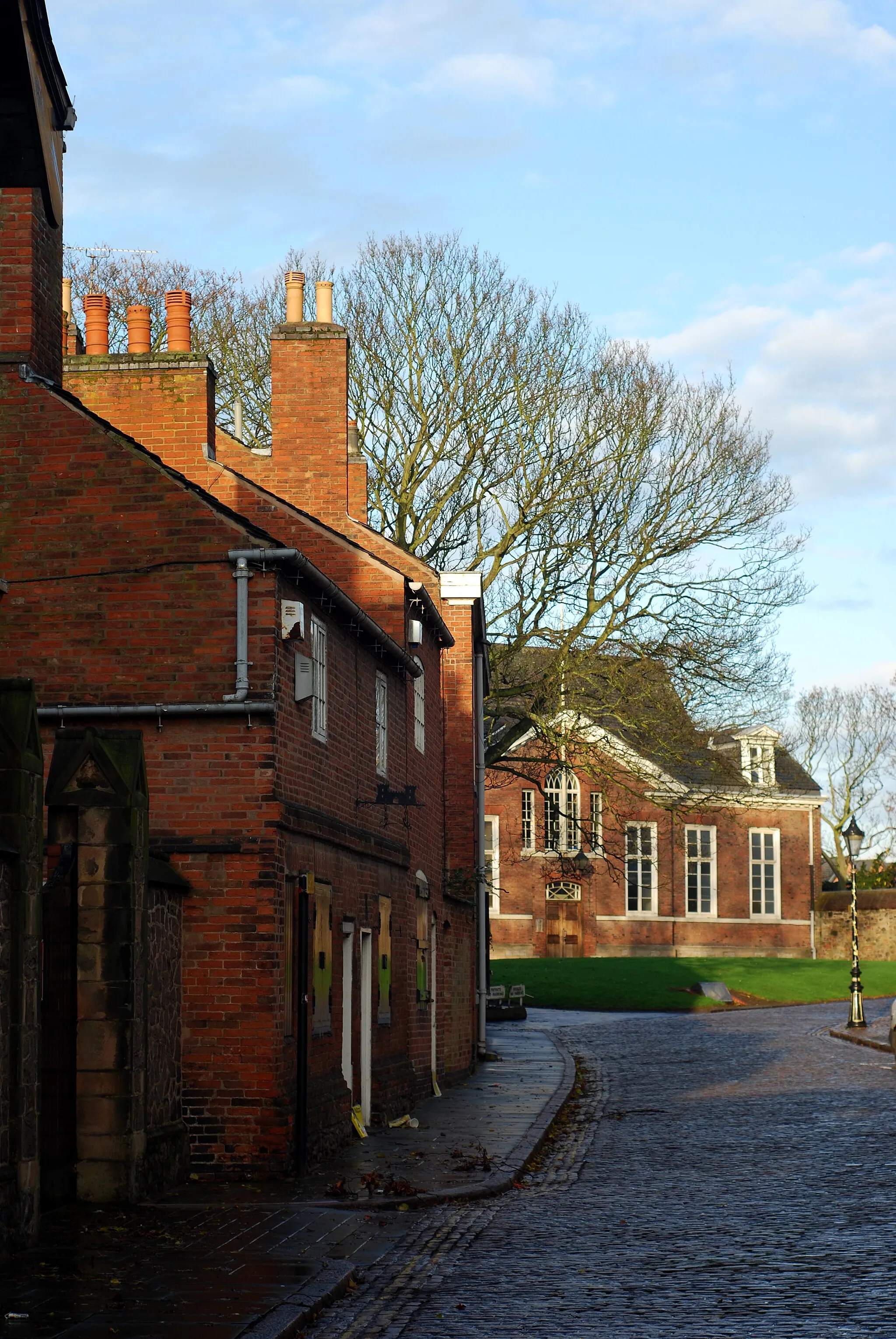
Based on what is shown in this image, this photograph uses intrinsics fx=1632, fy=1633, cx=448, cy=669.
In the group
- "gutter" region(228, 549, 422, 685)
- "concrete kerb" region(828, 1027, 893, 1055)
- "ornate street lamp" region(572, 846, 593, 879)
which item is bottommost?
"concrete kerb" region(828, 1027, 893, 1055)

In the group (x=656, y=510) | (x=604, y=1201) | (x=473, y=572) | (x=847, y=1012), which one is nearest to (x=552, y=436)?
(x=656, y=510)

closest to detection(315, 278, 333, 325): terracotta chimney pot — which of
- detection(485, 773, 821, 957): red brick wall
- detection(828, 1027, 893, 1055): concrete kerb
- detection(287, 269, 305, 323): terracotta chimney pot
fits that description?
detection(287, 269, 305, 323): terracotta chimney pot

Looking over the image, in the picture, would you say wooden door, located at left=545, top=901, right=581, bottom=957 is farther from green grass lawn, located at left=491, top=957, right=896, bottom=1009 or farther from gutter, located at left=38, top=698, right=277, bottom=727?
gutter, located at left=38, top=698, right=277, bottom=727

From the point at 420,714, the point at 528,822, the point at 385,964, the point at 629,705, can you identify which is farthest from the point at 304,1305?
the point at 528,822

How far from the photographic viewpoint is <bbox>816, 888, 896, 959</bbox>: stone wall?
61.9m

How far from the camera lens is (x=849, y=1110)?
62.6 ft

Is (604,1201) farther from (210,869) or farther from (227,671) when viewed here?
(227,671)

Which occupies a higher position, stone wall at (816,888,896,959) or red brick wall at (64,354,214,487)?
red brick wall at (64,354,214,487)

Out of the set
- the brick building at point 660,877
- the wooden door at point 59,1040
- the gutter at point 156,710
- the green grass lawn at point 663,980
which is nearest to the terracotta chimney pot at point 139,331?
the gutter at point 156,710

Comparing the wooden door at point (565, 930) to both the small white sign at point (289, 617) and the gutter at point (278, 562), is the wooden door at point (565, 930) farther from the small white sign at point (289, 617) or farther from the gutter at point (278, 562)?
the small white sign at point (289, 617)

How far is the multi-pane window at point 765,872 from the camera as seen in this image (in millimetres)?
65125

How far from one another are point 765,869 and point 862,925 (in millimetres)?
4805

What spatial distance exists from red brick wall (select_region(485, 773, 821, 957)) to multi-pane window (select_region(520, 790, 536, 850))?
0.46 ft

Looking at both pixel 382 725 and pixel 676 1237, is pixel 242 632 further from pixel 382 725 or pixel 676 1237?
pixel 676 1237
